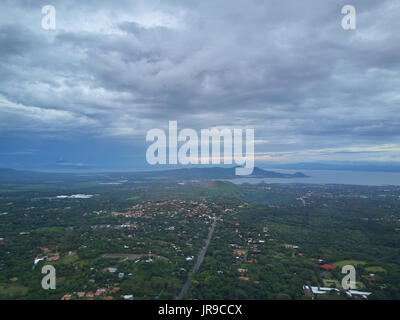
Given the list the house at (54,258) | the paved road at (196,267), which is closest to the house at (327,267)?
the paved road at (196,267)

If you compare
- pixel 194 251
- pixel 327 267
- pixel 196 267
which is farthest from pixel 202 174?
pixel 327 267

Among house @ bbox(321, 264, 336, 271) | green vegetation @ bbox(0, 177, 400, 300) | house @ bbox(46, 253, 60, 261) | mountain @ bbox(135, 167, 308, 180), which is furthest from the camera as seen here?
mountain @ bbox(135, 167, 308, 180)

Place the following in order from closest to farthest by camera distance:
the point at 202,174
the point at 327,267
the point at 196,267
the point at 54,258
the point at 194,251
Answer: the point at 196,267 < the point at 327,267 < the point at 54,258 < the point at 194,251 < the point at 202,174

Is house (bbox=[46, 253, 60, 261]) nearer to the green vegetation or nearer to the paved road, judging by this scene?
the green vegetation

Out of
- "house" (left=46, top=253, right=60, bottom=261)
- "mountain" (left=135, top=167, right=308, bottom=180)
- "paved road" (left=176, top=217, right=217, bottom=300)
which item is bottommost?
"paved road" (left=176, top=217, right=217, bottom=300)

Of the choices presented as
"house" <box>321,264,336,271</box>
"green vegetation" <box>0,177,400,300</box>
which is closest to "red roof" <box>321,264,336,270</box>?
"house" <box>321,264,336,271</box>

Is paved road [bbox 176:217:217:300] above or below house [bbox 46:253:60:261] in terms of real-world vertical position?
below

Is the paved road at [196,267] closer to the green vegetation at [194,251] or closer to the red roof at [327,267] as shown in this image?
the green vegetation at [194,251]

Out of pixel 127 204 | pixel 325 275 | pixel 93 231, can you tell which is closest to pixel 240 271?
pixel 325 275

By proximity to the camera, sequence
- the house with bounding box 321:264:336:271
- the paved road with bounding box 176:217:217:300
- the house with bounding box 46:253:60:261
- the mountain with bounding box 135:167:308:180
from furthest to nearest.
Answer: the mountain with bounding box 135:167:308:180
the house with bounding box 46:253:60:261
the house with bounding box 321:264:336:271
the paved road with bounding box 176:217:217:300

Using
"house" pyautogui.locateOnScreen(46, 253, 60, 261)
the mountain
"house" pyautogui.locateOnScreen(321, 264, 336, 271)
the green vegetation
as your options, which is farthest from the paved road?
the mountain

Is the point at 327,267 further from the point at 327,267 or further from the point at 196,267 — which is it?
the point at 196,267

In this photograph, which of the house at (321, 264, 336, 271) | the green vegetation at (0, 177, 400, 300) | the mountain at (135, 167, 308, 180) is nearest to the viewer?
the green vegetation at (0, 177, 400, 300)

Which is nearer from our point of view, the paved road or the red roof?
the paved road
